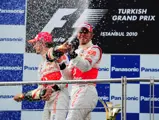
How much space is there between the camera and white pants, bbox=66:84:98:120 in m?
4.43

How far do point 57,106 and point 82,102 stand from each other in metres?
0.37

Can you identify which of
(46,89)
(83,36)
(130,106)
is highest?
(83,36)

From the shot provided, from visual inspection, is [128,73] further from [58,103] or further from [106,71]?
[58,103]

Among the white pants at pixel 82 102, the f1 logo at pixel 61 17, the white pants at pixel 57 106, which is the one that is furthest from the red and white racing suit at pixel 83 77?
the f1 logo at pixel 61 17

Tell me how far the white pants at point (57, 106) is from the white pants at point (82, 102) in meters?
0.10

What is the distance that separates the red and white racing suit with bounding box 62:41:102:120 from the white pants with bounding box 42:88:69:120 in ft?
0.36

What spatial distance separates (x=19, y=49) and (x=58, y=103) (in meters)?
1.46

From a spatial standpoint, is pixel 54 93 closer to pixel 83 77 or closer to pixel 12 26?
pixel 83 77

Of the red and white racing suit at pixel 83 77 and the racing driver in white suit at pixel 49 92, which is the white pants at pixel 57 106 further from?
the red and white racing suit at pixel 83 77

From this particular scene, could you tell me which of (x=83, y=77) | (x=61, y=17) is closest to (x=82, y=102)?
(x=83, y=77)

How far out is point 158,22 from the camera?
240 inches

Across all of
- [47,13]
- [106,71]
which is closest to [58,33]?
[47,13]

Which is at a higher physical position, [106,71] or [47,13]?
[47,13]

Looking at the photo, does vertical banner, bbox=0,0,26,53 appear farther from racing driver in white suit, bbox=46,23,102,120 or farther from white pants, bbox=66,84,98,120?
white pants, bbox=66,84,98,120
